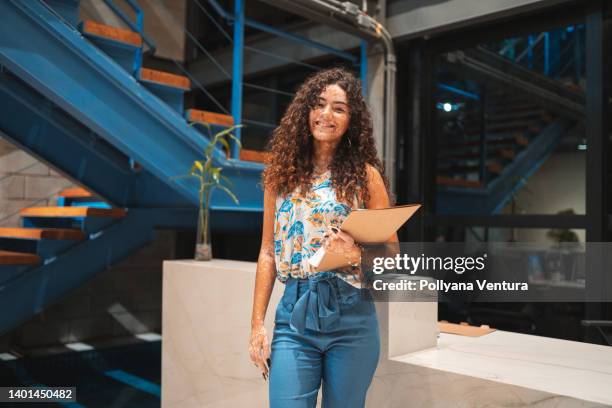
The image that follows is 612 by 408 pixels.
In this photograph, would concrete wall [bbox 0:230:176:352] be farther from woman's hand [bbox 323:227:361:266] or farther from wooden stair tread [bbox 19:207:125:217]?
woman's hand [bbox 323:227:361:266]

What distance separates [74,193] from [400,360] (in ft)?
12.1

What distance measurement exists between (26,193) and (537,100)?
4.19 m

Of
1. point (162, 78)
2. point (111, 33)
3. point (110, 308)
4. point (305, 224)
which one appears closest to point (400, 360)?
point (305, 224)

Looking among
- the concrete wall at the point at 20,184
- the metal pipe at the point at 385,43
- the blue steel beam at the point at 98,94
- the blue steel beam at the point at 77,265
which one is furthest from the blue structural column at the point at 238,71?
the concrete wall at the point at 20,184

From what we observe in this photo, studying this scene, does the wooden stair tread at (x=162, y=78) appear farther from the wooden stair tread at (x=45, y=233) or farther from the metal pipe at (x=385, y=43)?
the wooden stair tread at (x=45, y=233)

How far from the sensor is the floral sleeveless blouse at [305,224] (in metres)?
1.46

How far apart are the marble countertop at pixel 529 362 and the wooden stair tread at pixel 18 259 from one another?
2.90 metres

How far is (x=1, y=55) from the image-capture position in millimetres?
2732

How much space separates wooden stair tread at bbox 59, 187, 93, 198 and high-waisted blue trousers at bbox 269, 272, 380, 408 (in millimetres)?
3586

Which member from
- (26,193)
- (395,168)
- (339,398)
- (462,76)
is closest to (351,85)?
(339,398)

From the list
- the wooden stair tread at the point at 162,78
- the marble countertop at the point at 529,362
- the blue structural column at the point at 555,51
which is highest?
the blue structural column at the point at 555,51

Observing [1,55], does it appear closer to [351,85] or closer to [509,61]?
[351,85]

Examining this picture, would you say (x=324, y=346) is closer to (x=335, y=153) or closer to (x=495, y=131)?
(x=335, y=153)

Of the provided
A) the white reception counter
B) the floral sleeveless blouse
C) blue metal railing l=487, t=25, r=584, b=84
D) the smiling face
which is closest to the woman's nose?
the smiling face
